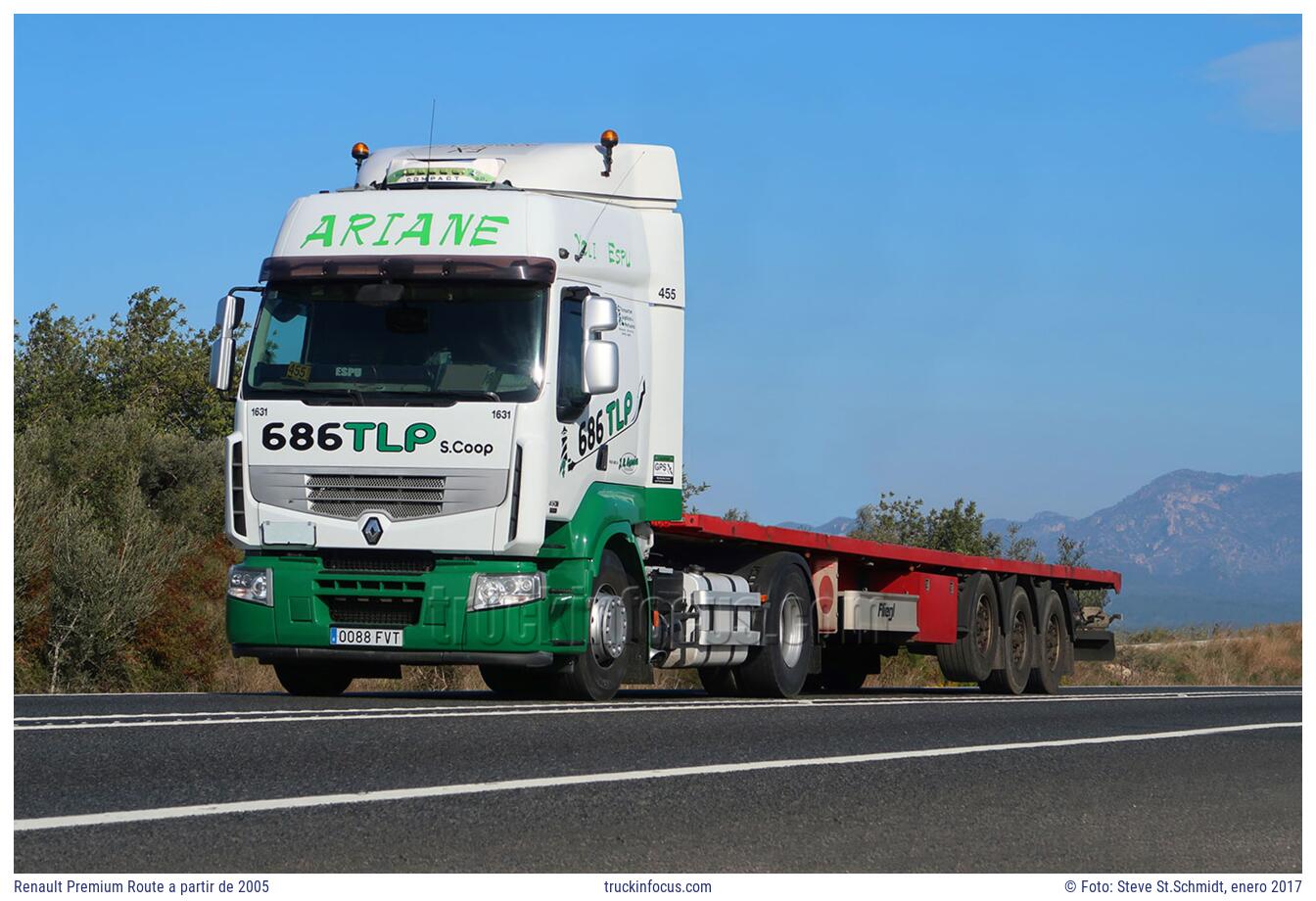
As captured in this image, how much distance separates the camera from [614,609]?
48.2 ft

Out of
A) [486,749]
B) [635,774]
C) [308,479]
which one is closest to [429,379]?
[308,479]

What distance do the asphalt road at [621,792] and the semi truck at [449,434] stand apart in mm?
799

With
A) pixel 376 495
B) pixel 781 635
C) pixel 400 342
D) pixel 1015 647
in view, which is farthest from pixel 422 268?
pixel 1015 647

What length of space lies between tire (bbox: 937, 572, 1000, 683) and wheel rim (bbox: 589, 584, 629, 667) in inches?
253

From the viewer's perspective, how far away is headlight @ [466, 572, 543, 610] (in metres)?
13.9

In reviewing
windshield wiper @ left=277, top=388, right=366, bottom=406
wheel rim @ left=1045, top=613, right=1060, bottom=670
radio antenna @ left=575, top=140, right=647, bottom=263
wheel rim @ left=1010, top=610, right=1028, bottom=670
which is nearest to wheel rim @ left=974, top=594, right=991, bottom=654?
wheel rim @ left=1010, top=610, right=1028, bottom=670

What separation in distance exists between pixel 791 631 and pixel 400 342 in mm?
5295

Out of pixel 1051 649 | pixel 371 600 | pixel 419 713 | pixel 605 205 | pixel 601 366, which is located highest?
pixel 605 205

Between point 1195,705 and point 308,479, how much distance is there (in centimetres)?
904

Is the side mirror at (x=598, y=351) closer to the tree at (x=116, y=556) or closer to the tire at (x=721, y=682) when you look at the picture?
the tire at (x=721, y=682)

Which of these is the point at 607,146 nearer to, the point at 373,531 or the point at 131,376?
the point at 373,531

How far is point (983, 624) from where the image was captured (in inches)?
834

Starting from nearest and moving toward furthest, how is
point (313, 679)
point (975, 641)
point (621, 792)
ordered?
point (621, 792) → point (313, 679) → point (975, 641)

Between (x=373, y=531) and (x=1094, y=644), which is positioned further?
(x=1094, y=644)
